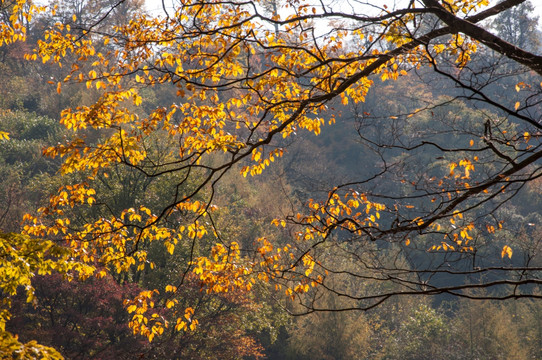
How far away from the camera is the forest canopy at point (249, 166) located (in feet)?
12.5

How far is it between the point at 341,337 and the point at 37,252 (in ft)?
44.3

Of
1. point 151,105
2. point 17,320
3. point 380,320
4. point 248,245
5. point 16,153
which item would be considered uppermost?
point 151,105

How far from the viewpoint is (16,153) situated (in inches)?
859

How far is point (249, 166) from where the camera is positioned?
1356cm

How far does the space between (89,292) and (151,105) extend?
945 inches

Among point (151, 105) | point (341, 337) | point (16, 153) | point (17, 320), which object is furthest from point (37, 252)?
point (151, 105)

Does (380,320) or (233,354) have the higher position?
(380,320)

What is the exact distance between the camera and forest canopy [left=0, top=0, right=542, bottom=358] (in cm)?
379

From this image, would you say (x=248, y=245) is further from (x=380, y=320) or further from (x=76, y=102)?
(x=76, y=102)

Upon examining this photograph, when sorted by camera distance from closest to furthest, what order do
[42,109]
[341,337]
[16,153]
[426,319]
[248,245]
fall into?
[341,337], [426,319], [248,245], [16,153], [42,109]

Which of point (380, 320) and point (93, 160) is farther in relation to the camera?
point (380, 320)

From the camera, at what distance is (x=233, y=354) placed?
44.9 ft

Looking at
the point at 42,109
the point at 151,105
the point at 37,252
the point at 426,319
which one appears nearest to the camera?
the point at 37,252

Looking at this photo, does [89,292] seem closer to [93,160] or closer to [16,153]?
[93,160]
